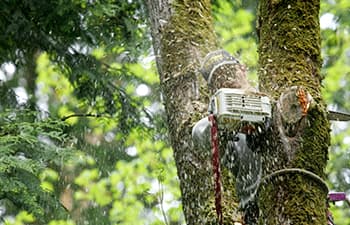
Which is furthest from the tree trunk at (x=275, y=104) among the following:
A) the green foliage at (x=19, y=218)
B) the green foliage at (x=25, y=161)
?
the green foliage at (x=19, y=218)

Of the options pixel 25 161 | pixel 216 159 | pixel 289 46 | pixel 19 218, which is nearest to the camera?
pixel 216 159

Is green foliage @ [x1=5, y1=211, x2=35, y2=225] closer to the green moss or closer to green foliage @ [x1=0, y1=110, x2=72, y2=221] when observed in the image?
green foliage @ [x1=0, y1=110, x2=72, y2=221]

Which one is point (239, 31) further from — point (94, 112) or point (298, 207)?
point (298, 207)

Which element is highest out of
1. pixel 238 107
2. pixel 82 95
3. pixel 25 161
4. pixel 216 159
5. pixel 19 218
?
pixel 82 95

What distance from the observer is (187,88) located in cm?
224

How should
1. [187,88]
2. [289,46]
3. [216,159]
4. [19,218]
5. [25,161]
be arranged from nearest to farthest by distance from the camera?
[216,159] < [289,46] < [187,88] < [25,161] < [19,218]

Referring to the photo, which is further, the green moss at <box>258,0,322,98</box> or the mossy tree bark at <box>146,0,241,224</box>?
the mossy tree bark at <box>146,0,241,224</box>

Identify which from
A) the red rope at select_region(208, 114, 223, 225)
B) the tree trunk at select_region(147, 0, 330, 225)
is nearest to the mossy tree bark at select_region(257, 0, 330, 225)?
the tree trunk at select_region(147, 0, 330, 225)

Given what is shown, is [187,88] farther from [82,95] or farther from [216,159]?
[82,95]

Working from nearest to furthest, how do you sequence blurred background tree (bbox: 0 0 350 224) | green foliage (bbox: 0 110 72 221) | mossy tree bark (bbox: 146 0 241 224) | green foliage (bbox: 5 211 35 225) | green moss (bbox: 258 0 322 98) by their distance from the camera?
green moss (bbox: 258 0 322 98) → mossy tree bark (bbox: 146 0 241 224) → green foliage (bbox: 0 110 72 221) → blurred background tree (bbox: 0 0 350 224) → green foliage (bbox: 5 211 35 225)

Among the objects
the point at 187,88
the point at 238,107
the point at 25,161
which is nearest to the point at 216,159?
the point at 238,107

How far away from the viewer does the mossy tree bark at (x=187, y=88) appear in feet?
6.56

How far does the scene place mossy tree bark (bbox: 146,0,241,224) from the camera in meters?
2.00

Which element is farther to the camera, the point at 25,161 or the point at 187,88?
the point at 25,161
